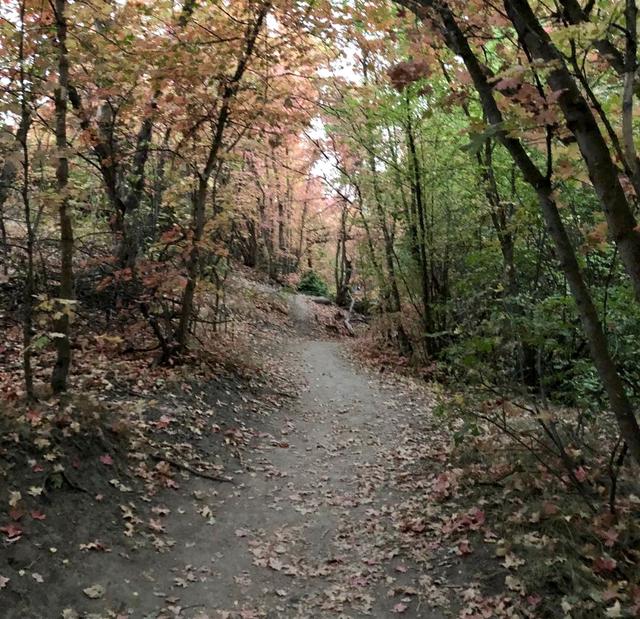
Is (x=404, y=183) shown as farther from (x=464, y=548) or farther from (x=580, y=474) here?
(x=464, y=548)

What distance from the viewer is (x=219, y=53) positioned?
7801 mm

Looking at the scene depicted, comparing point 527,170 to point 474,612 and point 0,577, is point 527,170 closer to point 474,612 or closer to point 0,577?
point 474,612

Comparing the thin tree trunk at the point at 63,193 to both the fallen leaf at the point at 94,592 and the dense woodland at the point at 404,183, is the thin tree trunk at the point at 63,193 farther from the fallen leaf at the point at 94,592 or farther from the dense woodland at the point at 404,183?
the fallen leaf at the point at 94,592

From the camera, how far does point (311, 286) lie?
30766mm

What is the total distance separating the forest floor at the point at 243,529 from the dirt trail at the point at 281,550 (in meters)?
0.02

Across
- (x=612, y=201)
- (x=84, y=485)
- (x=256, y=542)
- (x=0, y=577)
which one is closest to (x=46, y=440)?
(x=84, y=485)

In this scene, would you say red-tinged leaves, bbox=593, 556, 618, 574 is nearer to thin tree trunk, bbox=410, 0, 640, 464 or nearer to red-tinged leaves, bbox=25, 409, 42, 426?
thin tree trunk, bbox=410, 0, 640, 464

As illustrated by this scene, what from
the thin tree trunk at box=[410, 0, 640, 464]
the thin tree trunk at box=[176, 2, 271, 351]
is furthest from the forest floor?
the thin tree trunk at box=[410, 0, 640, 464]

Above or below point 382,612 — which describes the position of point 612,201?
above

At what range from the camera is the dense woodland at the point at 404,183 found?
128 inches

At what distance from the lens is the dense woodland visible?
3264 millimetres

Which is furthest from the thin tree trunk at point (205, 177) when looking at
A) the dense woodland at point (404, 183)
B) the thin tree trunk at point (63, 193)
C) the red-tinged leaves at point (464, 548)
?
the red-tinged leaves at point (464, 548)

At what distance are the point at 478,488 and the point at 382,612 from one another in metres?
2.02

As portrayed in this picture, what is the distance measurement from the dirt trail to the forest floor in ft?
0.05
